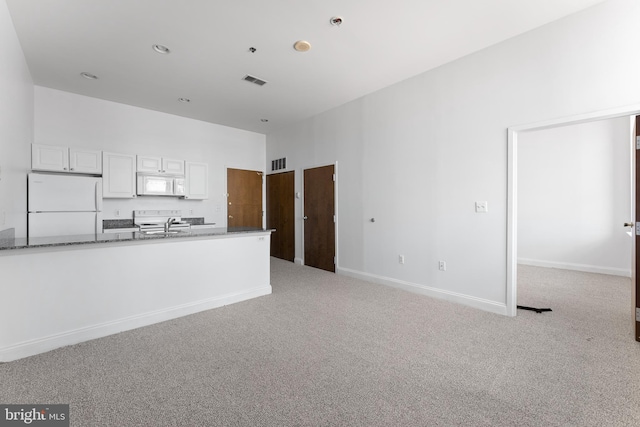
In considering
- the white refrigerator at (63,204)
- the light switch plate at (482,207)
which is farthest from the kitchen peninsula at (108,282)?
the light switch plate at (482,207)

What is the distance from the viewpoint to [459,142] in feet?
11.2

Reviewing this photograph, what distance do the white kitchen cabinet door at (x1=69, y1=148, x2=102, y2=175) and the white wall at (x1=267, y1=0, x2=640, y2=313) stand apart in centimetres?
368

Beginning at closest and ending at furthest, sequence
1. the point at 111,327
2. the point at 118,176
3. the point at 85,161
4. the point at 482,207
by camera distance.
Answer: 1. the point at 111,327
2. the point at 482,207
3. the point at 85,161
4. the point at 118,176

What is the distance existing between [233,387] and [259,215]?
16.6 ft

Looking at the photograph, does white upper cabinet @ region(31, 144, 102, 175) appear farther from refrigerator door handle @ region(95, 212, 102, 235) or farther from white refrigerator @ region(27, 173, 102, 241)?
refrigerator door handle @ region(95, 212, 102, 235)

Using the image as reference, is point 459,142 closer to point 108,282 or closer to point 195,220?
point 108,282

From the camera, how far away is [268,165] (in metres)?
6.66

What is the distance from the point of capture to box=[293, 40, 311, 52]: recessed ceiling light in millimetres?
2979

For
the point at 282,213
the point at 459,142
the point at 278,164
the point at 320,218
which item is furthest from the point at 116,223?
the point at 459,142

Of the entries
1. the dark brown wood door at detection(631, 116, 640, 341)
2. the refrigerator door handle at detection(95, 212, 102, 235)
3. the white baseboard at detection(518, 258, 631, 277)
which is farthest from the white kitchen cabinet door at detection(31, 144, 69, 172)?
the white baseboard at detection(518, 258, 631, 277)

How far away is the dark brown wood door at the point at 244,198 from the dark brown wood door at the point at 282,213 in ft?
0.84

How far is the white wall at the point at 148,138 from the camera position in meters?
4.25

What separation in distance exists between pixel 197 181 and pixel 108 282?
10.2 feet

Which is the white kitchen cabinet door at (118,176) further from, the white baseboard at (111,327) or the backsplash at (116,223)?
the white baseboard at (111,327)
